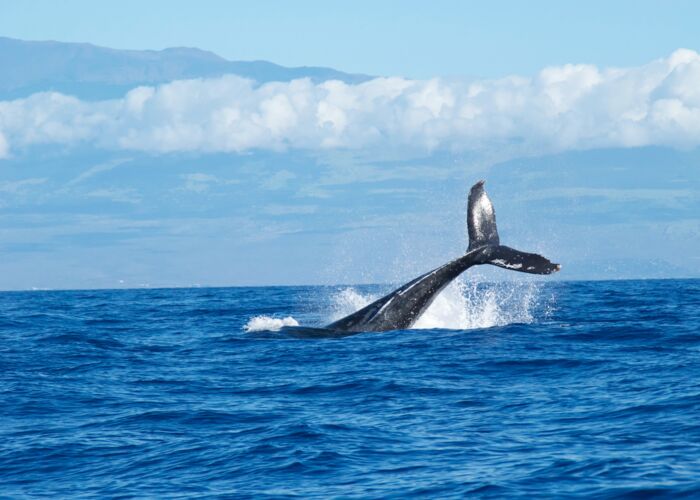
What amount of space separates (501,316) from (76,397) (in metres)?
15.5

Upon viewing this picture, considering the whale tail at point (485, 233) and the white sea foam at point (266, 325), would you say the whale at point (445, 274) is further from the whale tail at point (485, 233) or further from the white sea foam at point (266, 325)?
the white sea foam at point (266, 325)

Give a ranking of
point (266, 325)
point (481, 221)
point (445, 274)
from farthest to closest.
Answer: point (266, 325) → point (445, 274) → point (481, 221)

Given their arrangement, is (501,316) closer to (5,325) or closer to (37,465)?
(5,325)

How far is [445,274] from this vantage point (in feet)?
75.3

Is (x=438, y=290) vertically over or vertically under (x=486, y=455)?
over

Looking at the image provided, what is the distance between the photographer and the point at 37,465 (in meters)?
11.5

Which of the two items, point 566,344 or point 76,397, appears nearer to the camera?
point 76,397

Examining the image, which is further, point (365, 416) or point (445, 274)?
point (445, 274)

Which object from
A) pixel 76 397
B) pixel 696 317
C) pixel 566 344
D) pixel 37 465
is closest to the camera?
pixel 37 465

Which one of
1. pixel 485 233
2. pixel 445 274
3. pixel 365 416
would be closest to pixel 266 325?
pixel 445 274

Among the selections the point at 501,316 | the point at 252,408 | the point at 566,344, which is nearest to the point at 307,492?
the point at 252,408

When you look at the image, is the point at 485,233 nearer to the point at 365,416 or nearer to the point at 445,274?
the point at 445,274

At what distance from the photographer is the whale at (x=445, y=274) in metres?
21.8

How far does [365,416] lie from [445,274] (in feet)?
32.4
